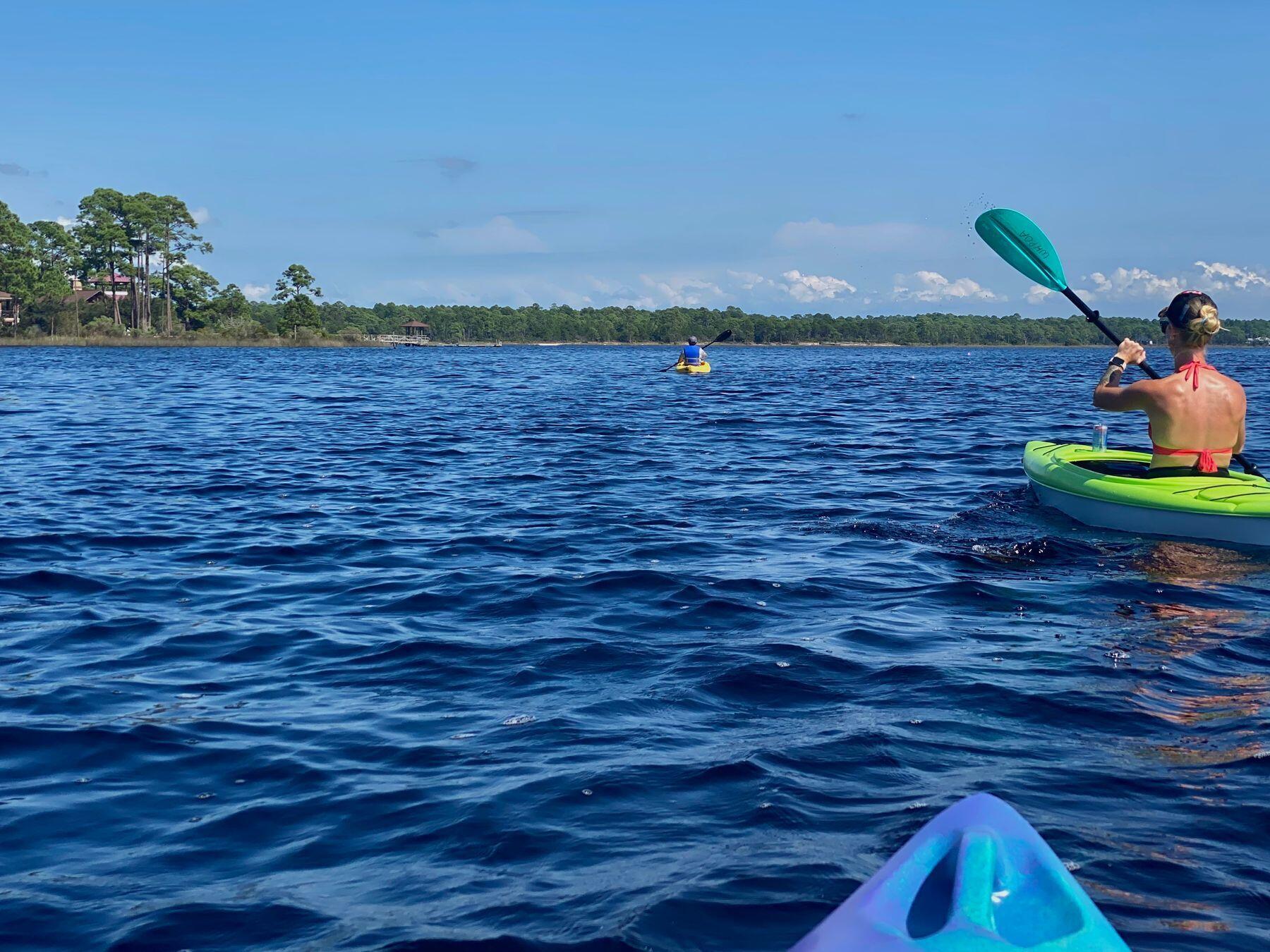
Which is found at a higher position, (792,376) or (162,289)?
(162,289)

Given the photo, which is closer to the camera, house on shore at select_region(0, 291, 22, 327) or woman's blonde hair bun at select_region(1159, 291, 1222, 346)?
woman's blonde hair bun at select_region(1159, 291, 1222, 346)

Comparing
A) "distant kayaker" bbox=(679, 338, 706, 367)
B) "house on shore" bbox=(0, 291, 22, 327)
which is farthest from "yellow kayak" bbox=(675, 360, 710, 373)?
"house on shore" bbox=(0, 291, 22, 327)

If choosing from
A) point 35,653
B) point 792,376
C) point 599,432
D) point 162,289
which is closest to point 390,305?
point 162,289

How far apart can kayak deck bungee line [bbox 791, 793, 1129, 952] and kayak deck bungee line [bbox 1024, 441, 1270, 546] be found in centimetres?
596

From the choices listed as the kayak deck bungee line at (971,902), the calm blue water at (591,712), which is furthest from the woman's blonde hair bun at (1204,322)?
the kayak deck bungee line at (971,902)

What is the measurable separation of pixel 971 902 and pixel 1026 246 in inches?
381

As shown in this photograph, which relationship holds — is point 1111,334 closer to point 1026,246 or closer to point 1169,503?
point 1026,246

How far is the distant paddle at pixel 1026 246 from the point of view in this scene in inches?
422

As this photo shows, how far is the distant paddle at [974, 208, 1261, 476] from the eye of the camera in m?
10.7

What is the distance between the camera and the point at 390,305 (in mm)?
198000

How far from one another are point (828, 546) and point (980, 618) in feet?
7.42

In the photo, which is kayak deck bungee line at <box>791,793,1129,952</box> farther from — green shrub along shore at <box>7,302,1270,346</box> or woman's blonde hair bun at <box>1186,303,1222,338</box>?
green shrub along shore at <box>7,302,1270,346</box>

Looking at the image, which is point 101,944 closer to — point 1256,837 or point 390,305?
point 1256,837

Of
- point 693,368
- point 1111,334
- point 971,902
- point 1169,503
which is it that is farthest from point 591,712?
point 693,368
